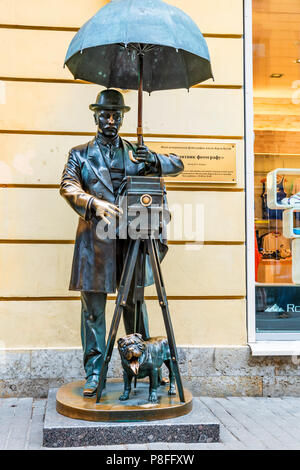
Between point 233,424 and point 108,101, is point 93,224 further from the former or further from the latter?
point 233,424

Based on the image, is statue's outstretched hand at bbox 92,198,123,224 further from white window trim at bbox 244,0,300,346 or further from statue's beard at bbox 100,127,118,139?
white window trim at bbox 244,0,300,346

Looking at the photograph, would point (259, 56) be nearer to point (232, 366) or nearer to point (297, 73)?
point (297, 73)

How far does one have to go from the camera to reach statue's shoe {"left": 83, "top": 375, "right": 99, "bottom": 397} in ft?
15.3

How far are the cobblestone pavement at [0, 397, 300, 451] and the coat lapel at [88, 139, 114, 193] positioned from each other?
2.09m

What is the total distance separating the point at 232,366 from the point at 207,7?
12.6 feet

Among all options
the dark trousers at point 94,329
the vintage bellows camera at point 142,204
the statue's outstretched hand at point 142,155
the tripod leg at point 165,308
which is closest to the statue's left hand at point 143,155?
the statue's outstretched hand at point 142,155

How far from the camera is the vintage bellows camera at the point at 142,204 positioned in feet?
15.0

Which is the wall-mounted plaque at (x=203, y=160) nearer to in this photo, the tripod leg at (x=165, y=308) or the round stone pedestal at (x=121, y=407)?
the tripod leg at (x=165, y=308)

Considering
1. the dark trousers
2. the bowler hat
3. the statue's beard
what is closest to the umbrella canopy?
the bowler hat

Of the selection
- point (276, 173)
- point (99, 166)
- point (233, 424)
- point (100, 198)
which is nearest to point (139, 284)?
point (100, 198)

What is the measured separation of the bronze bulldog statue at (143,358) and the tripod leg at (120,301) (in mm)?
135
